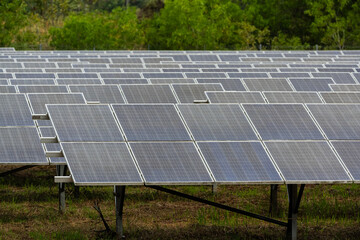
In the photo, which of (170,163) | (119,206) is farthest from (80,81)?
(170,163)

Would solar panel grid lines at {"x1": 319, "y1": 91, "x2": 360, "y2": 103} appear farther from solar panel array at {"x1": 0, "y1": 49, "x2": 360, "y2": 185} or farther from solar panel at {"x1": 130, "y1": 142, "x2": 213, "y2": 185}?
solar panel at {"x1": 130, "y1": 142, "x2": 213, "y2": 185}

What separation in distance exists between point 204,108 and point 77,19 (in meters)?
50.2

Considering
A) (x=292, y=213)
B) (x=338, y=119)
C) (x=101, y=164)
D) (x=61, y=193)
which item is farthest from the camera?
(x=61, y=193)

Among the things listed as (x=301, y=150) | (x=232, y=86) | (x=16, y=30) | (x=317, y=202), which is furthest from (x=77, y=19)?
(x=301, y=150)

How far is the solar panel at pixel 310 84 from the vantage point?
23344 mm

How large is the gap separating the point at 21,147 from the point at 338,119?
7072 millimetres

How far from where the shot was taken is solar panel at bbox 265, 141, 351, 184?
41.6 ft

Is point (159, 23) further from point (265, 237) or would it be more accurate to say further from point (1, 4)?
point (265, 237)

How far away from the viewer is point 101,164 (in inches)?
496

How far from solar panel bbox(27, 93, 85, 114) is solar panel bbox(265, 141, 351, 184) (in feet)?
20.8

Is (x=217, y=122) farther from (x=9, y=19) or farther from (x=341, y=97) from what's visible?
(x=9, y=19)

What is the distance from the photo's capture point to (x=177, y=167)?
499 inches

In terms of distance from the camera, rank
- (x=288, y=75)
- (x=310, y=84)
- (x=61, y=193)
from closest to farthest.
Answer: (x=61, y=193) < (x=310, y=84) < (x=288, y=75)

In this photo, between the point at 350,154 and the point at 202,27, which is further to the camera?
the point at 202,27
